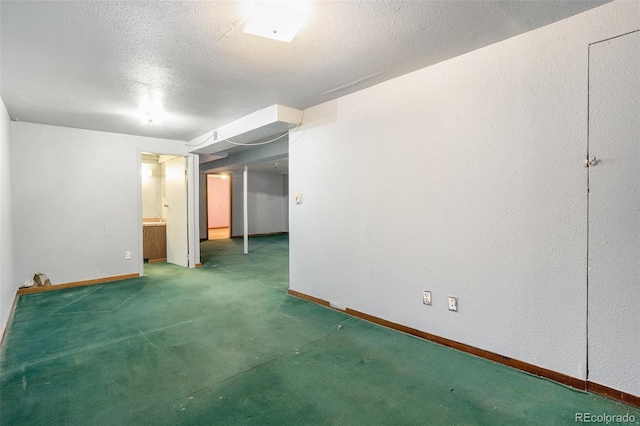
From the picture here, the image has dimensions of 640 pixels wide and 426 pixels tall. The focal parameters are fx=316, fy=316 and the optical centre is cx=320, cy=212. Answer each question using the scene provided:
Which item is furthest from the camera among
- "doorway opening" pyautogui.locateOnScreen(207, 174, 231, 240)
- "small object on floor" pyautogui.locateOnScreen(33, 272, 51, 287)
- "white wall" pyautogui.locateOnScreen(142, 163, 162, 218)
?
"doorway opening" pyautogui.locateOnScreen(207, 174, 231, 240)

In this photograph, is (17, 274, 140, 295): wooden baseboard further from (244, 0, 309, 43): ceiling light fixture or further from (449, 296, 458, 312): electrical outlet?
(449, 296, 458, 312): electrical outlet

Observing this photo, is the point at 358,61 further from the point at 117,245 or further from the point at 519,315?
the point at 117,245

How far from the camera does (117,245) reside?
198 inches

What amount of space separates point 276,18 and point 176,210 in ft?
16.4

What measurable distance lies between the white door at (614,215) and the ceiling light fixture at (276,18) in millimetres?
1790

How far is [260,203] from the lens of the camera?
36.4 ft

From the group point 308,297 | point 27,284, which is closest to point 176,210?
point 27,284

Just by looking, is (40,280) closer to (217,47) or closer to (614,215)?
(217,47)

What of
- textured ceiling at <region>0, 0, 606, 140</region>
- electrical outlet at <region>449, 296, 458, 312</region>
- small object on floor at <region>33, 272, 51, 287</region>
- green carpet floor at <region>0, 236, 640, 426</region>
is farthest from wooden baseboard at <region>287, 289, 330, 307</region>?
small object on floor at <region>33, 272, 51, 287</region>

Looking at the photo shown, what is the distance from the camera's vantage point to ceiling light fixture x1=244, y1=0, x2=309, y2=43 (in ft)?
5.85

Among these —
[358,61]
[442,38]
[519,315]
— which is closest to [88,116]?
[358,61]

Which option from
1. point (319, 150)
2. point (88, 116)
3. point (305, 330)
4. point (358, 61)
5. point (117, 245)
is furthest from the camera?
point (117, 245)

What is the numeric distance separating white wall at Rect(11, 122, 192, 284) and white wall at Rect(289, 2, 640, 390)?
11.8ft

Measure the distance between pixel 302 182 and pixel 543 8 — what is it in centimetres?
270
